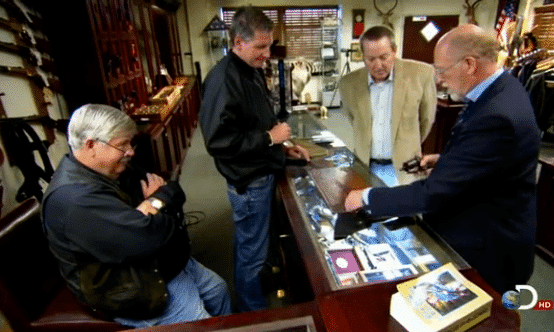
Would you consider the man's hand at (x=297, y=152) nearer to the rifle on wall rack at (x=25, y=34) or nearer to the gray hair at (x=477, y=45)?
the gray hair at (x=477, y=45)

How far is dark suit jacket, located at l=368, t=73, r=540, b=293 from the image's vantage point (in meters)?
1.02

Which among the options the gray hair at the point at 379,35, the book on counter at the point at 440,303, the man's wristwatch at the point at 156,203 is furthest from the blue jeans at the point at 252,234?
the book on counter at the point at 440,303

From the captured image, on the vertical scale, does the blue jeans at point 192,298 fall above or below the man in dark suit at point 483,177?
below

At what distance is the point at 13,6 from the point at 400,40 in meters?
7.84

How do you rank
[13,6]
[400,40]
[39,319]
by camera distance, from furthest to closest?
[400,40], [13,6], [39,319]

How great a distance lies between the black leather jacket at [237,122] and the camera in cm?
161

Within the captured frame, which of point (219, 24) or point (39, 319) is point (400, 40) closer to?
point (219, 24)

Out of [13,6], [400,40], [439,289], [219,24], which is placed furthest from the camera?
[400,40]

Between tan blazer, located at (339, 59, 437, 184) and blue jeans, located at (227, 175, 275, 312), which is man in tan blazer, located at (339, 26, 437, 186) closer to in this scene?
tan blazer, located at (339, 59, 437, 184)

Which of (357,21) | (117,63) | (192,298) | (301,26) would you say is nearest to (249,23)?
(192,298)

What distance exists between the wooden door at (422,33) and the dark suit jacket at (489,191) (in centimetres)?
781

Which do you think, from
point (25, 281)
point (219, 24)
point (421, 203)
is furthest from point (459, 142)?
point (219, 24)

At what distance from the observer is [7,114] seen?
6.52 feet

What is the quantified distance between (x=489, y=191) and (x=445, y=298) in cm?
46
